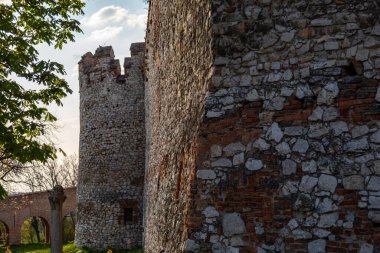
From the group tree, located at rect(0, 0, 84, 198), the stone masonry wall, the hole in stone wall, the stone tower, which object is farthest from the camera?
the stone tower

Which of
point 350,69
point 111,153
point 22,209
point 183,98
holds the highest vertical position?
point 111,153

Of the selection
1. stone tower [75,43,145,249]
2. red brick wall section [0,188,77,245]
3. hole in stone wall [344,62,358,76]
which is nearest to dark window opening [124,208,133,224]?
stone tower [75,43,145,249]

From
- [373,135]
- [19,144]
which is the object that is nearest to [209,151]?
[373,135]

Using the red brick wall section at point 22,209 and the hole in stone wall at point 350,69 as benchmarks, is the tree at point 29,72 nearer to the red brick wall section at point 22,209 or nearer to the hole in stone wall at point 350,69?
the hole in stone wall at point 350,69

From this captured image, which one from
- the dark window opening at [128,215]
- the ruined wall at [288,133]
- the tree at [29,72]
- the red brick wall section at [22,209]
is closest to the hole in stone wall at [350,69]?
the ruined wall at [288,133]

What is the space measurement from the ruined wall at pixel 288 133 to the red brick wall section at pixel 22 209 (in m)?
27.0

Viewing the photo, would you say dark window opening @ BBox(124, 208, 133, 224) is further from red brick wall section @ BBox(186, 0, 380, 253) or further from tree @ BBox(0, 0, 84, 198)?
red brick wall section @ BBox(186, 0, 380, 253)

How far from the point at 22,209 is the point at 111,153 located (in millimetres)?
17426

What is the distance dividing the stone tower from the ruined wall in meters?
11.6

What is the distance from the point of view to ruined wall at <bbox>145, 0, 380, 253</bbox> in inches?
150

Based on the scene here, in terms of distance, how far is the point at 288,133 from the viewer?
4.04m

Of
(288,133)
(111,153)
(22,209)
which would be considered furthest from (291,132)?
(22,209)

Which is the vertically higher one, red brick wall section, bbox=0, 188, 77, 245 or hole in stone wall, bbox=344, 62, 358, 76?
hole in stone wall, bbox=344, 62, 358, 76

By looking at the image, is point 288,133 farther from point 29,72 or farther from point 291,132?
point 29,72
